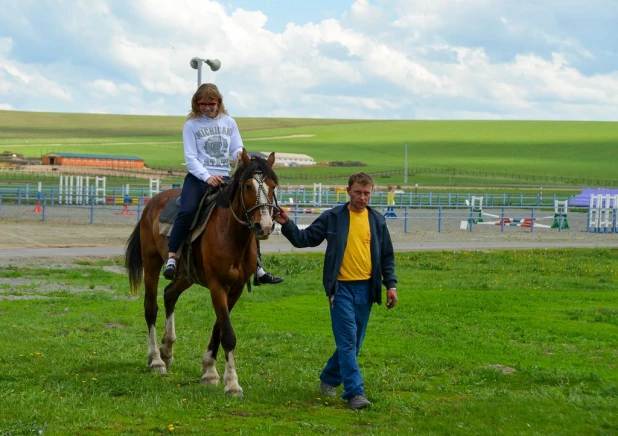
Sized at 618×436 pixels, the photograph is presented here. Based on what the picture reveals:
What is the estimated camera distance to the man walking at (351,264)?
783 centimetres

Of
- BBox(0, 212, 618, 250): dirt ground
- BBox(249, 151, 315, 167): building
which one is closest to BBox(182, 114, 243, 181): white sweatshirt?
BBox(0, 212, 618, 250): dirt ground

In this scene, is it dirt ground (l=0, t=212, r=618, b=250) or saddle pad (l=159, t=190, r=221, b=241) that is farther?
dirt ground (l=0, t=212, r=618, b=250)

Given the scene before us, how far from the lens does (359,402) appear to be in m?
7.63

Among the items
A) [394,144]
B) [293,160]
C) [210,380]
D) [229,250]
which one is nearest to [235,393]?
[210,380]

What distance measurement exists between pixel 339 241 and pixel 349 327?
0.70 m

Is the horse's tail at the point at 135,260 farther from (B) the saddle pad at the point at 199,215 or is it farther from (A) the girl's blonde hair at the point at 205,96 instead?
(A) the girl's blonde hair at the point at 205,96

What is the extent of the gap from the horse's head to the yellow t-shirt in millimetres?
657

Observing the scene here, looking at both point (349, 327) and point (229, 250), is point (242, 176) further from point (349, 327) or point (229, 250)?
point (349, 327)

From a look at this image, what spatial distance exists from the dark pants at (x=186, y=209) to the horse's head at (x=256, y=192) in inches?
28.1

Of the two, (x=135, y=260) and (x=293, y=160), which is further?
(x=293, y=160)

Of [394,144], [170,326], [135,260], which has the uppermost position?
[394,144]

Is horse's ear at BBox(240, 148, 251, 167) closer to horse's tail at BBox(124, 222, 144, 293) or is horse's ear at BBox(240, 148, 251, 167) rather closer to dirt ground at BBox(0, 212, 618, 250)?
horse's tail at BBox(124, 222, 144, 293)

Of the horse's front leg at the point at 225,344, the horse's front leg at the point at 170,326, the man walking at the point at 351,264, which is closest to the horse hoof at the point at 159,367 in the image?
the horse's front leg at the point at 170,326

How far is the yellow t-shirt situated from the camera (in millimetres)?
7922
